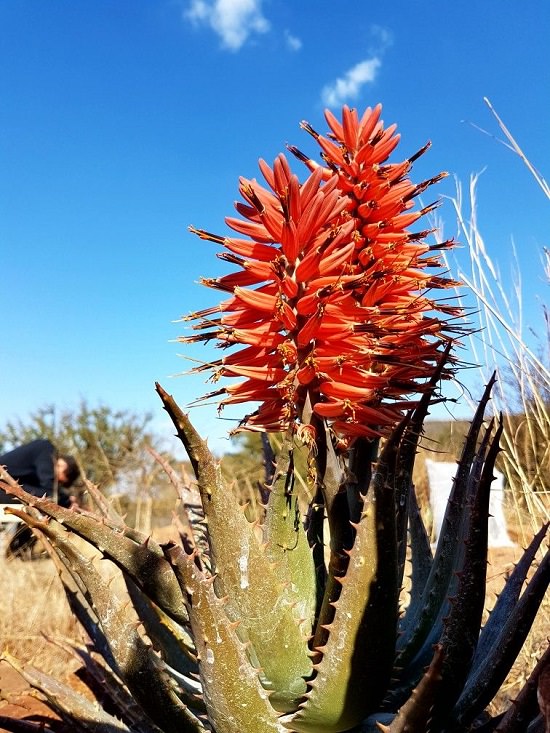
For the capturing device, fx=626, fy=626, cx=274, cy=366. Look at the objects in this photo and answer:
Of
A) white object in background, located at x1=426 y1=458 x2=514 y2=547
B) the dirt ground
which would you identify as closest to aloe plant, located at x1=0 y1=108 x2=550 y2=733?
the dirt ground

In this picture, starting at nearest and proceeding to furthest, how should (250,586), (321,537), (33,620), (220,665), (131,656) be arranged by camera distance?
(220,665) → (250,586) → (131,656) → (321,537) → (33,620)

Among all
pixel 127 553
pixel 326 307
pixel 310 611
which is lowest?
pixel 310 611

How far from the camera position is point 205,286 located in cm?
157

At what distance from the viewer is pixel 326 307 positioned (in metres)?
1.38

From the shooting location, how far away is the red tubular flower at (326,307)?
1.38m

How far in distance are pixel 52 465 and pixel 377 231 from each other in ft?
29.0

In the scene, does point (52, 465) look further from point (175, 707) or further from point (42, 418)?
point (175, 707)

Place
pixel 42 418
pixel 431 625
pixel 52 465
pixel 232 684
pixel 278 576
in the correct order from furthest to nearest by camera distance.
A: pixel 42 418 → pixel 52 465 → pixel 431 625 → pixel 278 576 → pixel 232 684

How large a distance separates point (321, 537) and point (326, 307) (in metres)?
0.54

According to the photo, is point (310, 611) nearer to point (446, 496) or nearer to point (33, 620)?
point (33, 620)

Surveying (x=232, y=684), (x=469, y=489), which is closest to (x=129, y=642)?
(x=232, y=684)

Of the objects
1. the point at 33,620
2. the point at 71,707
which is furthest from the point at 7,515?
the point at 33,620

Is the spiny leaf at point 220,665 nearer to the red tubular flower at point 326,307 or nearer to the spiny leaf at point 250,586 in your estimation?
the spiny leaf at point 250,586

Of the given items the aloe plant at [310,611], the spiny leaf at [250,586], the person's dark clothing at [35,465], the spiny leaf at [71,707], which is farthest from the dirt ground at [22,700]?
the person's dark clothing at [35,465]
